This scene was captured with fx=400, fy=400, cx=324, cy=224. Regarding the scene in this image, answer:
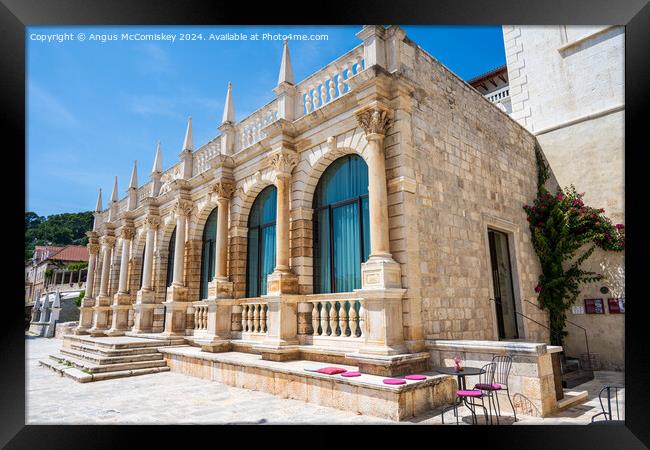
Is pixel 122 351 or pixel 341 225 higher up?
pixel 341 225

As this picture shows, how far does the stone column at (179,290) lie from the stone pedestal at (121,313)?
3.86m

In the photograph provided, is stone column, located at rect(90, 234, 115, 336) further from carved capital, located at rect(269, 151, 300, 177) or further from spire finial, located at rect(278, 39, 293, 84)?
spire finial, located at rect(278, 39, 293, 84)

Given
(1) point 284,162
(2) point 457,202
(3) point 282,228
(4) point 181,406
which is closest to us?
(4) point 181,406

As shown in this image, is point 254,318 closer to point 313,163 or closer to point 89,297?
point 313,163

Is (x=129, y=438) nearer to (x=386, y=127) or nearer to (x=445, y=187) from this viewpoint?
(x=386, y=127)

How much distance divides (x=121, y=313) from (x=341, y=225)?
35.4 feet

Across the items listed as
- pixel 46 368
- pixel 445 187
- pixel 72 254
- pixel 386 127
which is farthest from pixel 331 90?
pixel 72 254

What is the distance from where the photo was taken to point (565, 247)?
1066 centimetres

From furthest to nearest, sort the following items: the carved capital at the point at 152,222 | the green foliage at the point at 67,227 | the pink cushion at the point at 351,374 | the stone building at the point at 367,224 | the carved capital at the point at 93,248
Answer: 1. the green foliage at the point at 67,227
2. the carved capital at the point at 93,248
3. the carved capital at the point at 152,222
4. the stone building at the point at 367,224
5. the pink cushion at the point at 351,374

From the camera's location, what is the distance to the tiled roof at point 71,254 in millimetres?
33547

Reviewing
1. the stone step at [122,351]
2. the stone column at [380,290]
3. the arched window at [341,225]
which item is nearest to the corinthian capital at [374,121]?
the stone column at [380,290]

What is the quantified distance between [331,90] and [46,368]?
10991 millimetres

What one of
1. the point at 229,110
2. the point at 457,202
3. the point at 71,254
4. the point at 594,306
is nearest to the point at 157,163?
the point at 229,110

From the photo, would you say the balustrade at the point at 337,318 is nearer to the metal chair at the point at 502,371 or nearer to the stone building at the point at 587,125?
the metal chair at the point at 502,371
